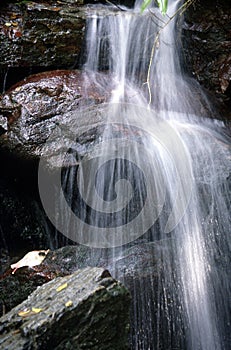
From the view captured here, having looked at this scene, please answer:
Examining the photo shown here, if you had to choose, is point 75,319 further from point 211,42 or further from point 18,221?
point 211,42

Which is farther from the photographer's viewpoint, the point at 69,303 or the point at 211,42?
the point at 211,42

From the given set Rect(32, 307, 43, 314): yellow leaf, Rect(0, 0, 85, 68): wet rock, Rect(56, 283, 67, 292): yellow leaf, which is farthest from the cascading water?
Rect(32, 307, 43, 314): yellow leaf

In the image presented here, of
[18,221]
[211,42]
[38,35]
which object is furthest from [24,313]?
[211,42]

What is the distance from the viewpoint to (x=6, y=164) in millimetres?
A: 4660

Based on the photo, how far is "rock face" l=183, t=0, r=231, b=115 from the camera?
5.60 m

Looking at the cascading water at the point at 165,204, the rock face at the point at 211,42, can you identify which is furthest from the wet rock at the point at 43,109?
the rock face at the point at 211,42

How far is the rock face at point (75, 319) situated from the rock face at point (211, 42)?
13.7 feet

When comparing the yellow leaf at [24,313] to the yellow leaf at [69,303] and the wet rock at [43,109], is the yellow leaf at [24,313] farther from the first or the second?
the wet rock at [43,109]

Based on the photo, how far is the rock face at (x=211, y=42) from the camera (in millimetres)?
5598

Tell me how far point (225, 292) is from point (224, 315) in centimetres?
19

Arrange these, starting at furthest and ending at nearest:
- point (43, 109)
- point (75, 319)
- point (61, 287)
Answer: point (43, 109)
point (61, 287)
point (75, 319)

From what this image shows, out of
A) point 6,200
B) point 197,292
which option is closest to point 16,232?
point 6,200

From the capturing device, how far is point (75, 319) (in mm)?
1955

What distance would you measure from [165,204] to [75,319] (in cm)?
201
